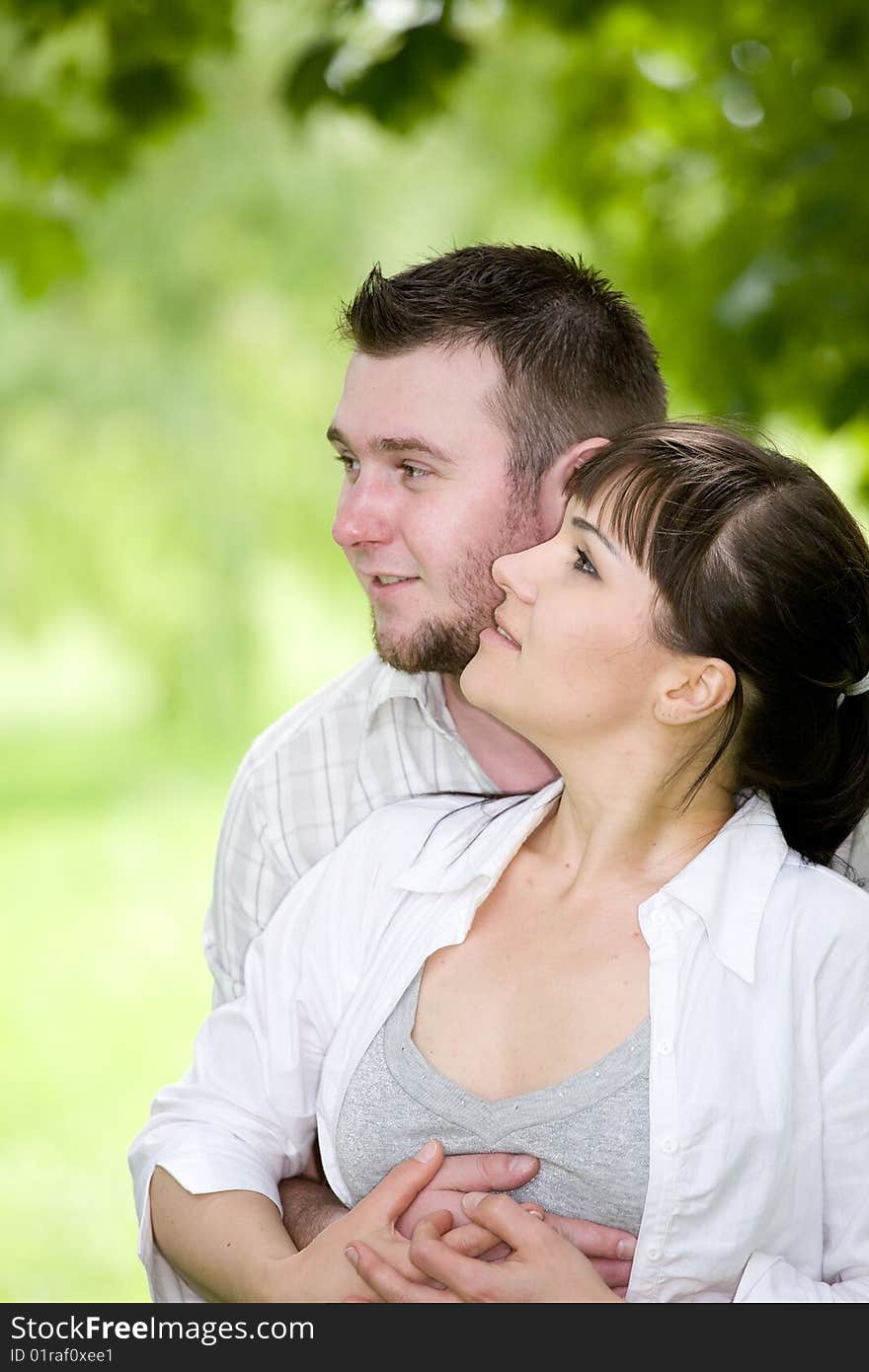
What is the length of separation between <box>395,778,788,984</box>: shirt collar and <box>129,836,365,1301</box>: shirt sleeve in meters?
0.11

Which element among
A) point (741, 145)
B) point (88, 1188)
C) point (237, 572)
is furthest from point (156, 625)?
point (741, 145)

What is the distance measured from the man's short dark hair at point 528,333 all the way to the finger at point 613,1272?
921mm

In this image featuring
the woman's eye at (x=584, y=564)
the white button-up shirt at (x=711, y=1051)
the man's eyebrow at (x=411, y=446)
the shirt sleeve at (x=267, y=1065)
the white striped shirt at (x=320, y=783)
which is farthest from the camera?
the white striped shirt at (x=320, y=783)

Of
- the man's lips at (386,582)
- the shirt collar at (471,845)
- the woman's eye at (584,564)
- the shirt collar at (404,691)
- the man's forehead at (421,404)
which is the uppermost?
the man's forehead at (421,404)

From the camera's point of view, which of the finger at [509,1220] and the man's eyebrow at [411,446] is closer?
the finger at [509,1220]

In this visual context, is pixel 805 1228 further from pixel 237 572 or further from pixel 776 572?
pixel 237 572

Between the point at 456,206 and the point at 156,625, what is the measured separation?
9.35ft

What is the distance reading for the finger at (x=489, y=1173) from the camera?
1.42 meters

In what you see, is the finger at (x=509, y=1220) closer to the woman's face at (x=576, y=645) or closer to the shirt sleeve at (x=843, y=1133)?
the shirt sleeve at (x=843, y=1133)

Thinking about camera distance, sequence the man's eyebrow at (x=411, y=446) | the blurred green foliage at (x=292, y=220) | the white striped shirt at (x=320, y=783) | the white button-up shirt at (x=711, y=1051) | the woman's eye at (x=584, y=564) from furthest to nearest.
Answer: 1. the blurred green foliage at (x=292, y=220)
2. the white striped shirt at (x=320, y=783)
3. the man's eyebrow at (x=411, y=446)
4. the woman's eye at (x=584, y=564)
5. the white button-up shirt at (x=711, y=1051)

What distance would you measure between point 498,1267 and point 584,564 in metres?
0.67

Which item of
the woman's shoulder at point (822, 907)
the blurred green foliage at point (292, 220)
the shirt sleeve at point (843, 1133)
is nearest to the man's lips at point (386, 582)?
the woman's shoulder at point (822, 907)

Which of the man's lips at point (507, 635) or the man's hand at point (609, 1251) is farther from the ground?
the man's lips at point (507, 635)

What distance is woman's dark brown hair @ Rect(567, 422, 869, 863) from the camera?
1.44 meters
